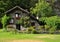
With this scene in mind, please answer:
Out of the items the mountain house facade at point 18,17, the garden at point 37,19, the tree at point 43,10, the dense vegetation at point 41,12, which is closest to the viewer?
the garden at point 37,19

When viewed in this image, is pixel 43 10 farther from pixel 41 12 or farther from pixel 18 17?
pixel 18 17

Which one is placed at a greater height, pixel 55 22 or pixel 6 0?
pixel 6 0

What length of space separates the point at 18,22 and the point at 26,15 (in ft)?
9.70

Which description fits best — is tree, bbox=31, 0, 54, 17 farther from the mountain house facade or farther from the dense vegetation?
the mountain house facade

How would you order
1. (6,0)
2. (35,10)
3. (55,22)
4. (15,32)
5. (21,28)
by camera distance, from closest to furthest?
(15,32) → (55,22) → (21,28) → (35,10) → (6,0)

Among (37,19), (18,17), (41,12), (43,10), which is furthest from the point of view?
(41,12)

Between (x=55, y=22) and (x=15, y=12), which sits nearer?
(x=55, y=22)

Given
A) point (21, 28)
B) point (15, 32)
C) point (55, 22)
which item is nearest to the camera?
point (15, 32)

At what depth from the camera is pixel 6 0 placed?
225 ft

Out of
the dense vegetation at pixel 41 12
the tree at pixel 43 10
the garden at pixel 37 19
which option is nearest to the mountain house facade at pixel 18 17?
the garden at pixel 37 19

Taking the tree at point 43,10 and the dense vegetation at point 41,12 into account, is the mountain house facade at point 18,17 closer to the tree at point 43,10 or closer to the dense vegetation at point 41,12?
the dense vegetation at point 41,12

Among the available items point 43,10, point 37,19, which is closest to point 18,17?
point 37,19

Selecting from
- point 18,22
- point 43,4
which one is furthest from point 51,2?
point 18,22

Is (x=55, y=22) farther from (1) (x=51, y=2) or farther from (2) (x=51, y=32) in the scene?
(1) (x=51, y=2)
